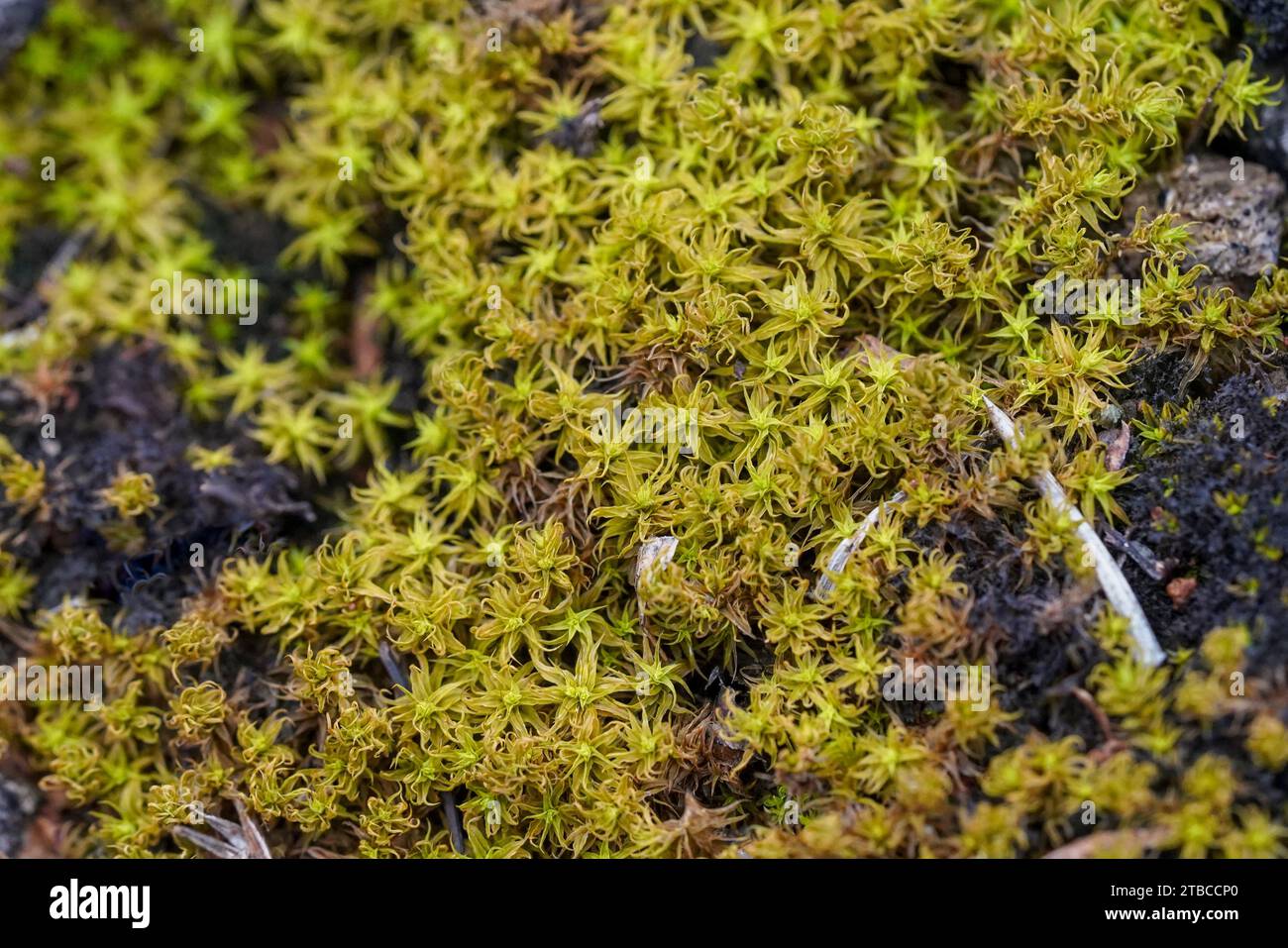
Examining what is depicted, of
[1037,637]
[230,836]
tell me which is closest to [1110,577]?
[1037,637]

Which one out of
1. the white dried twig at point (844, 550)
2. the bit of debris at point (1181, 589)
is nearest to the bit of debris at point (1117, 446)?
the bit of debris at point (1181, 589)

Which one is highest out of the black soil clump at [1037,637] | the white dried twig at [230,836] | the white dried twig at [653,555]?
the white dried twig at [653,555]

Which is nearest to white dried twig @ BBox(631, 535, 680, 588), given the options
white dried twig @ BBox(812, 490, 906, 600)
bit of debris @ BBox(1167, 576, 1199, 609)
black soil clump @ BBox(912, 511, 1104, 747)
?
white dried twig @ BBox(812, 490, 906, 600)

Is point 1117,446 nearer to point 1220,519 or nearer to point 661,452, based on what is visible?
point 1220,519

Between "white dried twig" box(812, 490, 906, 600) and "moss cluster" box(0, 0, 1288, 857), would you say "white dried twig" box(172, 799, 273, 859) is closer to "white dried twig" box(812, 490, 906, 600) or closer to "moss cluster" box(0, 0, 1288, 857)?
"moss cluster" box(0, 0, 1288, 857)

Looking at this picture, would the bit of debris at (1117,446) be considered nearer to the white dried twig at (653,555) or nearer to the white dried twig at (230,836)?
the white dried twig at (653,555)

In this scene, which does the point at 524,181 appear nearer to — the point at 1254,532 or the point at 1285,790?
the point at 1254,532
